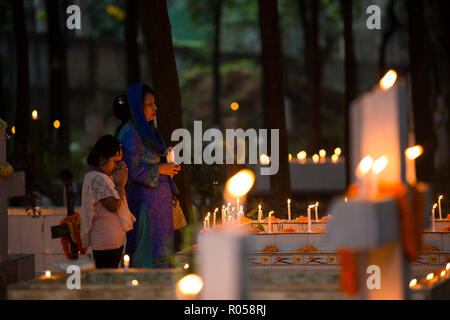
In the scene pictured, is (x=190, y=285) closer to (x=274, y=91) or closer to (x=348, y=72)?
(x=274, y=91)

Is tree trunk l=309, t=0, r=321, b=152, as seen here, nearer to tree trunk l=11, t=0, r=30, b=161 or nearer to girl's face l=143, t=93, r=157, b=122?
tree trunk l=11, t=0, r=30, b=161

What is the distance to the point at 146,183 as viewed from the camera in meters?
8.33

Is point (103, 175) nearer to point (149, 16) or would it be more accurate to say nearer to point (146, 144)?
point (146, 144)

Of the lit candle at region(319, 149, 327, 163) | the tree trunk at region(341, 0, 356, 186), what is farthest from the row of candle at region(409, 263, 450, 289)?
the lit candle at region(319, 149, 327, 163)

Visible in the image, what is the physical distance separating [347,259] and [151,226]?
3334 mm

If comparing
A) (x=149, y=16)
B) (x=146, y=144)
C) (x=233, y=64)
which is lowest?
(x=146, y=144)

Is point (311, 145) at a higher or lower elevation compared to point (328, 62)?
lower

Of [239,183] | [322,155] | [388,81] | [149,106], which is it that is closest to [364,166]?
[388,81]

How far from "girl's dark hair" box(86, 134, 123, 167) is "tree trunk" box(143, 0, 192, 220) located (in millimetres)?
3807

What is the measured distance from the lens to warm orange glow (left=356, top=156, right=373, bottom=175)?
5418 mm

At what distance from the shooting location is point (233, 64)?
158 ft

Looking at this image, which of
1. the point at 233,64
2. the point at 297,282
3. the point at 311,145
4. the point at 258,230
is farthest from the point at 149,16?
the point at 233,64

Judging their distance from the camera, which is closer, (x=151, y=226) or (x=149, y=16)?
(x=151, y=226)

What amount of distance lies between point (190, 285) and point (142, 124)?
6.79ft
